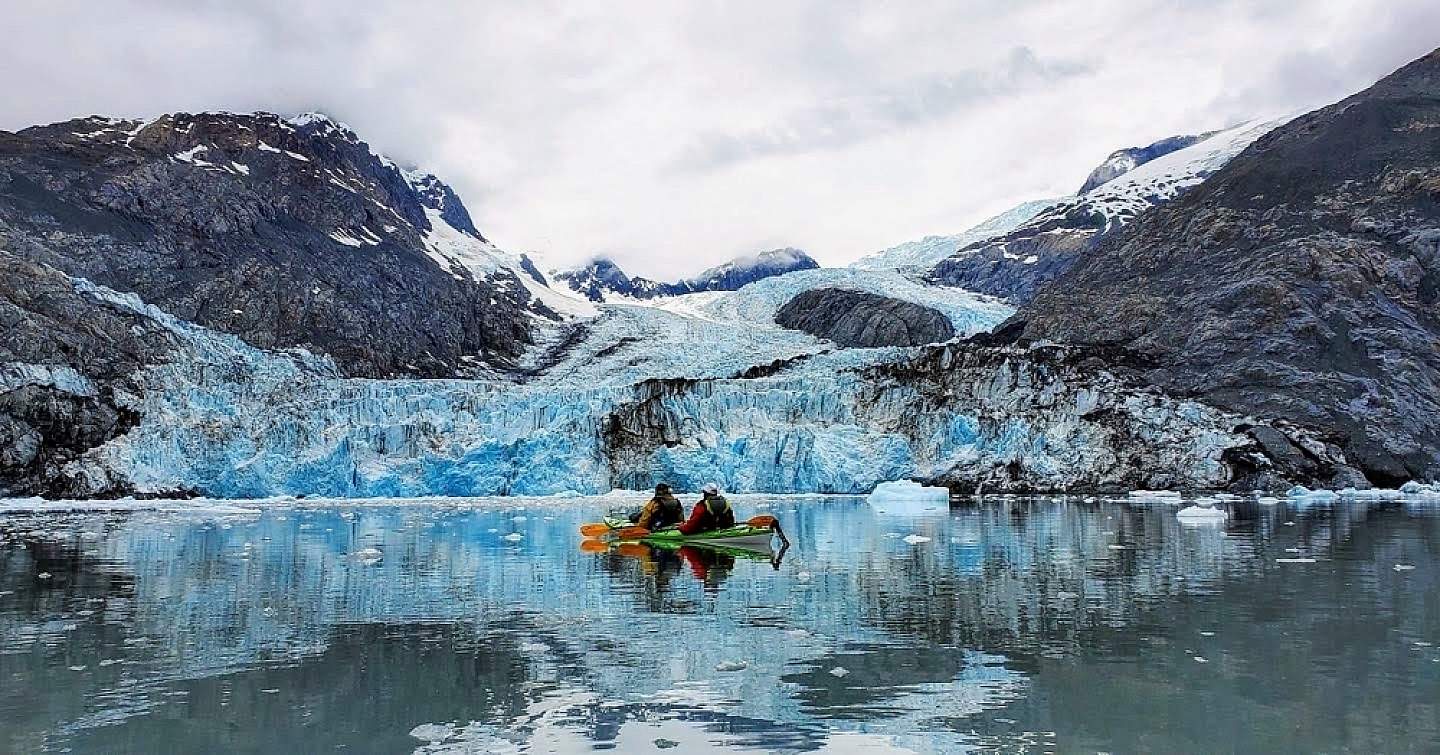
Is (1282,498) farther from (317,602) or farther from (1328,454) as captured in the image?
(317,602)

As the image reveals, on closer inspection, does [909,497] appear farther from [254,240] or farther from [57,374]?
[254,240]

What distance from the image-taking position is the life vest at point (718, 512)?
17984 millimetres

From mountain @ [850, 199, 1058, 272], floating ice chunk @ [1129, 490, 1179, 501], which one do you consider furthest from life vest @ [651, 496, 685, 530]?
mountain @ [850, 199, 1058, 272]

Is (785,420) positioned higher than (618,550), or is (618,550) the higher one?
(785,420)

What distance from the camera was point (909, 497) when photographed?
117 feet

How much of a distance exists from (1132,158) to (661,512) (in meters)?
141

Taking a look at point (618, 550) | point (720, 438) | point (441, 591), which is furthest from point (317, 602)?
point (720, 438)

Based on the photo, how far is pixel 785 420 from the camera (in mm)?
48656

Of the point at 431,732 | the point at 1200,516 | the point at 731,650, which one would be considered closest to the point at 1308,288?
the point at 1200,516

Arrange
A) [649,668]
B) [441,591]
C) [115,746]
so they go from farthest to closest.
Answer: [441,591] → [649,668] → [115,746]

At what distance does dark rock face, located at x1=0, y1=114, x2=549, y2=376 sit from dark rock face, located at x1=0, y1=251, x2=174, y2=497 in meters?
7.35

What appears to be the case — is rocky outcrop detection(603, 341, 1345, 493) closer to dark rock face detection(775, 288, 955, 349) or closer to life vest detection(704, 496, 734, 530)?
life vest detection(704, 496, 734, 530)

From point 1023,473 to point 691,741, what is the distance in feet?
135

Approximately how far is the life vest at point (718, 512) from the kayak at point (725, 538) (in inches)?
17.1
